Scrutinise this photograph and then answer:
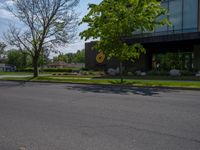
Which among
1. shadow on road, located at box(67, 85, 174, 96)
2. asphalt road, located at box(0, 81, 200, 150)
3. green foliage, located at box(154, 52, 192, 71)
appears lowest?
shadow on road, located at box(67, 85, 174, 96)

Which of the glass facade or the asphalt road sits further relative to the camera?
the glass facade

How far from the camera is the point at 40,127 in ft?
23.9

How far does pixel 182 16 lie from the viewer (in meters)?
33.2

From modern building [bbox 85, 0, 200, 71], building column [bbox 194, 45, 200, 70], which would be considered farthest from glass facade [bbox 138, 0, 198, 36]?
building column [bbox 194, 45, 200, 70]

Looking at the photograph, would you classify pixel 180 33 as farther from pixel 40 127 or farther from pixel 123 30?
pixel 40 127

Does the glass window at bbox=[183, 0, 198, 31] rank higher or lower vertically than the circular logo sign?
higher

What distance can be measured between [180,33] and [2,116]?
2536 centimetres

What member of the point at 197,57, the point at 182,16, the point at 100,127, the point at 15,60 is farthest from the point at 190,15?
the point at 15,60

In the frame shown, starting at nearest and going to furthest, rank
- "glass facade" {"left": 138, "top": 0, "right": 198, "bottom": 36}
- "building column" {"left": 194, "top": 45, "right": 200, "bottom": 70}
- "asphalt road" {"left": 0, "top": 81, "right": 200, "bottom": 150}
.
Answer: "asphalt road" {"left": 0, "top": 81, "right": 200, "bottom": 150}
"glass facade" {"left": 138, "top": 0, "right": 198, "bottom": 36}
"building column" {"left": 194, "top": 45, "right": 200, "bottom": 70}

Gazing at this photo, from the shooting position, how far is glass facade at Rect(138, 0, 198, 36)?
106ft

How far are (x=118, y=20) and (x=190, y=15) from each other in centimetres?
1388

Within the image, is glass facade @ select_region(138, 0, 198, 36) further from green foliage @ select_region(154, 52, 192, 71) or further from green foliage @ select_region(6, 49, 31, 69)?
green foliage @ select_region(6, 49, 31, 69)

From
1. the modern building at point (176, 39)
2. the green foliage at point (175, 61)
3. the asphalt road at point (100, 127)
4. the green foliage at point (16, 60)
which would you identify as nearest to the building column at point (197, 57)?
the modern building at point (176, 39)

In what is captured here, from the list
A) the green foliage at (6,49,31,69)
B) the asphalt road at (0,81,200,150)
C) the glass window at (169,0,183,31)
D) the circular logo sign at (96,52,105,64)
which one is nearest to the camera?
the asphalt road at (0,81,200,150)
